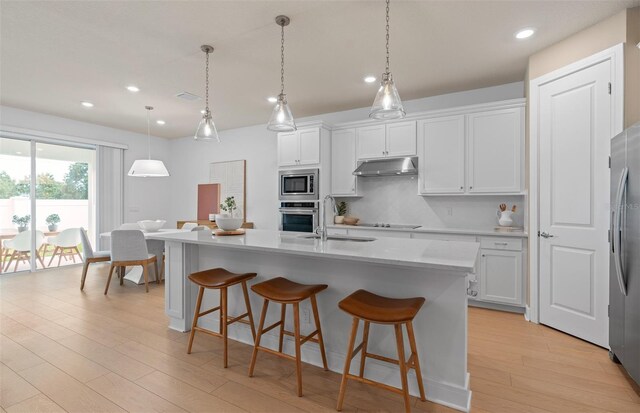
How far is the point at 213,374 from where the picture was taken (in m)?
2.23

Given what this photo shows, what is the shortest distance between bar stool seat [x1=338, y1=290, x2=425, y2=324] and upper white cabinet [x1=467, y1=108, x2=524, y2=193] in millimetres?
2446

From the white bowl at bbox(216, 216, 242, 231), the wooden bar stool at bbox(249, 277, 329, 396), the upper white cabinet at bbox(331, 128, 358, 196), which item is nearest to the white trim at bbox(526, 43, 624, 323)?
the upper white cabinet at bbox(331, 128, 358, 196)

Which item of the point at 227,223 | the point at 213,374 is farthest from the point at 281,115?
the point at 213,374

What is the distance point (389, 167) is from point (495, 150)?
1241 millimetres

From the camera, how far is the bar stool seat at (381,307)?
5.41ft

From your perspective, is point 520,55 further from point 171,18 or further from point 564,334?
point 171,18

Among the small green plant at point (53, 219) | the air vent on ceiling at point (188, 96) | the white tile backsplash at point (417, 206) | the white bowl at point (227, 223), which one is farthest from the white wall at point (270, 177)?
the white bowl at point (227, 223)

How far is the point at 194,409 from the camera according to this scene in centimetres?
185

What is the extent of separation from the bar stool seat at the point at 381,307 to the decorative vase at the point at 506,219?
2.45m

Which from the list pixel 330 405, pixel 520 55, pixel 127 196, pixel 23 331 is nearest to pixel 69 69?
pixel 23 331

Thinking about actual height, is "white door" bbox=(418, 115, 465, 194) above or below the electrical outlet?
above

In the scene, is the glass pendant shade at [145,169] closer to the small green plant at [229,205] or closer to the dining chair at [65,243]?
the small green plant at [229,205]

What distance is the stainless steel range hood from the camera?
13.5 ft

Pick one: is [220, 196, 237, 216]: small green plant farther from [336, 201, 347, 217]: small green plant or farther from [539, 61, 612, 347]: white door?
[539, 61, 612, 347]: white door
